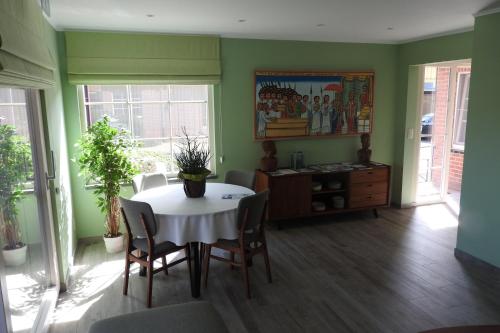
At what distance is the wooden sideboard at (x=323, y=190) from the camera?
472cm

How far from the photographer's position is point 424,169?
5.91 m

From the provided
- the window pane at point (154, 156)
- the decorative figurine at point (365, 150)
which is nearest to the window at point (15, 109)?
the window pane at point (154, 156)

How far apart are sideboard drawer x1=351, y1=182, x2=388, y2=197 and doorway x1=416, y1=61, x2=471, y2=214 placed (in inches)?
34.2

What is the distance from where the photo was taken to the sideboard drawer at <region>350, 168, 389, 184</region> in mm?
5078

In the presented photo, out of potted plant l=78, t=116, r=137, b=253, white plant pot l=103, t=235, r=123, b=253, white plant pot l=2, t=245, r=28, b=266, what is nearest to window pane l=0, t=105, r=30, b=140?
white plant pot l=2, t=245, r=28, b=266

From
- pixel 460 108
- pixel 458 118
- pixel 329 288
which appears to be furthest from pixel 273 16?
pixel 458 118

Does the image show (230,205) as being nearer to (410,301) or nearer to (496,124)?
(410,301)

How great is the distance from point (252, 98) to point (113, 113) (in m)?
1.68

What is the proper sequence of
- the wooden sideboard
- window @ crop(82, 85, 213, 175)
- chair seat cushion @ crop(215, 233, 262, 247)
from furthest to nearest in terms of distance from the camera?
the wooden sideboard < window @ crop(82, 85, 213, 175) < chair seat cushion @ crop(215, 233, 262, 247)

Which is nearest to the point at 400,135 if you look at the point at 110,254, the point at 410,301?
the point at 410,301

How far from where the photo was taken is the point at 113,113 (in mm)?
4391

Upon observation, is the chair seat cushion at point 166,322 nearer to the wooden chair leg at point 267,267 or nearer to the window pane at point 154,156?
the wooden chair leg at point 267,267

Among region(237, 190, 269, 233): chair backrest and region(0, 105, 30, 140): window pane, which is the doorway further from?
region(0, 105, 30, 140): window pane

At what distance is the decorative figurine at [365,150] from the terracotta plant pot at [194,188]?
9.06ft
